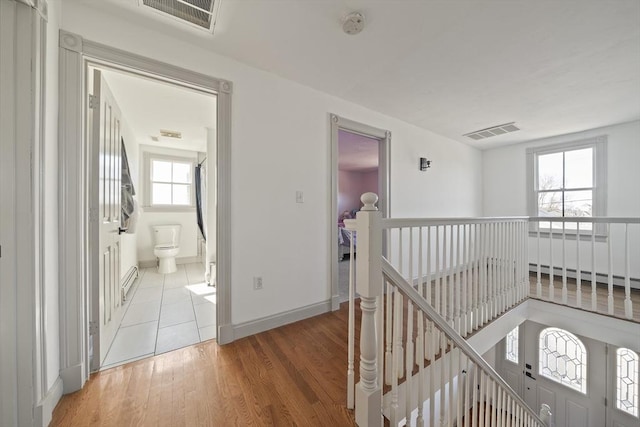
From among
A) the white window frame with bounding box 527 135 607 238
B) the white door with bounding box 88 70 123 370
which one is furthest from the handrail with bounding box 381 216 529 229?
the white window frame with bounding box 527 135 607 238

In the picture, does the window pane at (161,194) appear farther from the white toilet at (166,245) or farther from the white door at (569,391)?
the white door at (569,391)

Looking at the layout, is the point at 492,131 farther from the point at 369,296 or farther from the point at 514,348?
the point at 369,296

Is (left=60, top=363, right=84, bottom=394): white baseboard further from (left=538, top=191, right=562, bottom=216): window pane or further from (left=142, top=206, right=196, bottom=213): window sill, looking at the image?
(left=538, top=191, right=562, bottom=216): window pane

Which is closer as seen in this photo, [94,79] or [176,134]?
[94,79]

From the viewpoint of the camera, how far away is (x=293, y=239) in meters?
2.29

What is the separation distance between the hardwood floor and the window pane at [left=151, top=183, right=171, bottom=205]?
3.71 m

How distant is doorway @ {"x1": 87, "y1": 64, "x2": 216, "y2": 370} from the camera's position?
1.69m

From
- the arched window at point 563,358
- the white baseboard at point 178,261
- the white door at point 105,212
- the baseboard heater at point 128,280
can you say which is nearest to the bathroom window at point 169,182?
the white baseboard at point 178,261

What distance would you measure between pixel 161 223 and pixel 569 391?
733 centimetres

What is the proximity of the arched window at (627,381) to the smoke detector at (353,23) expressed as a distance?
4.86m

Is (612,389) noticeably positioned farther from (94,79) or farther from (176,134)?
(176,134)

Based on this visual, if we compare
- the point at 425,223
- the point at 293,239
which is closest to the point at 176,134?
the point at 293,239

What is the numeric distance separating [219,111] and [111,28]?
777 mm

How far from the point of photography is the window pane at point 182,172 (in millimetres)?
4777
